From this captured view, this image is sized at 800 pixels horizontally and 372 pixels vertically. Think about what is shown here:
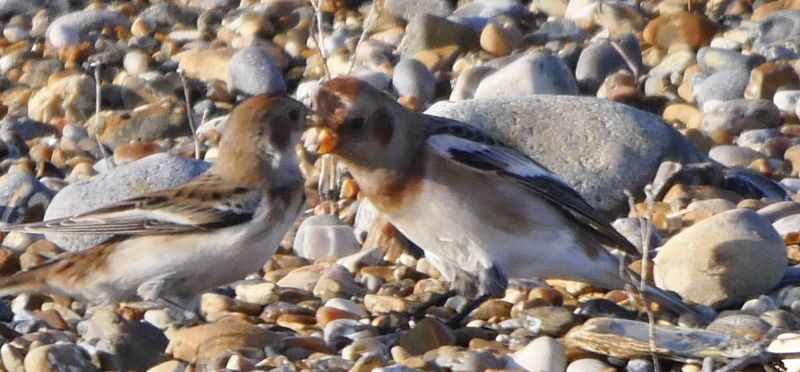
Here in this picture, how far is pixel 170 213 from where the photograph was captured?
6.26m

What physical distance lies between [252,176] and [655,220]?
1.95 metres

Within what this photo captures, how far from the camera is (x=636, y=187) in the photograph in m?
7.79

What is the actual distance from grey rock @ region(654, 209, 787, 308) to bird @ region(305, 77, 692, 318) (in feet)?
0.61

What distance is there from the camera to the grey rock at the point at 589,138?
304 inches

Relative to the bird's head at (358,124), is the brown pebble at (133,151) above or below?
below

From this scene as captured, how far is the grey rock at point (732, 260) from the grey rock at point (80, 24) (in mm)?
6307

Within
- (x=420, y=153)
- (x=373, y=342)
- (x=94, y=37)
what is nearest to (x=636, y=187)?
(x=420, y=153)

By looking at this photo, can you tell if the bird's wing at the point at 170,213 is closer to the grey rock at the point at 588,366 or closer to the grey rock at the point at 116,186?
the grey rock at the point at 116,186

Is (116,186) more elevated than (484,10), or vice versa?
(484,10)

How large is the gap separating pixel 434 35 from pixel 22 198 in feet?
10.3

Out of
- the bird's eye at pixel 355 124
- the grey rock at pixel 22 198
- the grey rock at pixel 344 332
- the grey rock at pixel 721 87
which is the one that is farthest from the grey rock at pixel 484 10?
the grey rock at pixel 344 332

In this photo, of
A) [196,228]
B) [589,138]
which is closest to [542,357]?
[196,228]

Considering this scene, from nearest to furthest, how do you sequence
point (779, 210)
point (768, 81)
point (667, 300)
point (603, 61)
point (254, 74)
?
1. point (667, 300)
2. point (779, 210)
3. point (768, 81)
4. point (603, 61)
5. point (254, 74)

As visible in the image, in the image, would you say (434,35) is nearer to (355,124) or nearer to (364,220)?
(364,220)
